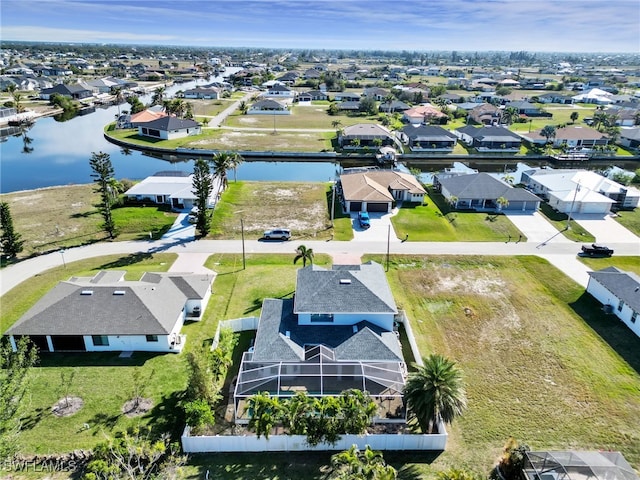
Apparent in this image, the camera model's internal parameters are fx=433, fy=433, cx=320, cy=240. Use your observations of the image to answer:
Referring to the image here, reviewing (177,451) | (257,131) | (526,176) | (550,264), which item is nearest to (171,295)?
(177,451)

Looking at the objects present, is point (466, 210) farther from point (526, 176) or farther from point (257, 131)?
point (257, 131)

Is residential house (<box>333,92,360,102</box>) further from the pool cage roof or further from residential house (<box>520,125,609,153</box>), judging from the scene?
the pool cage roof

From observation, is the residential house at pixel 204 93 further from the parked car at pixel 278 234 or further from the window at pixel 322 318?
the window at pixel 322 318

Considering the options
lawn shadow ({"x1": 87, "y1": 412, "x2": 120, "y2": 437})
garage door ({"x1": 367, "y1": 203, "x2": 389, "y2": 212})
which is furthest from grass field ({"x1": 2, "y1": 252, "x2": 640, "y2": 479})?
garage door ({"x1": 367, "y1": 203, "x2": 389, "y2": 212})

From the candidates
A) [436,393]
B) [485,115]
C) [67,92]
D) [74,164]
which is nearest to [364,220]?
[436,393]

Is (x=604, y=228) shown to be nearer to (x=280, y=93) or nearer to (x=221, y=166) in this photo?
(x=221, y=166)

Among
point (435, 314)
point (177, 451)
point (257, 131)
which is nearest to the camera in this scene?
point (177, 451)

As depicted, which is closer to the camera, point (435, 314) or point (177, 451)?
point (177, 451)

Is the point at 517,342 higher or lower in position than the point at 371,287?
lower
